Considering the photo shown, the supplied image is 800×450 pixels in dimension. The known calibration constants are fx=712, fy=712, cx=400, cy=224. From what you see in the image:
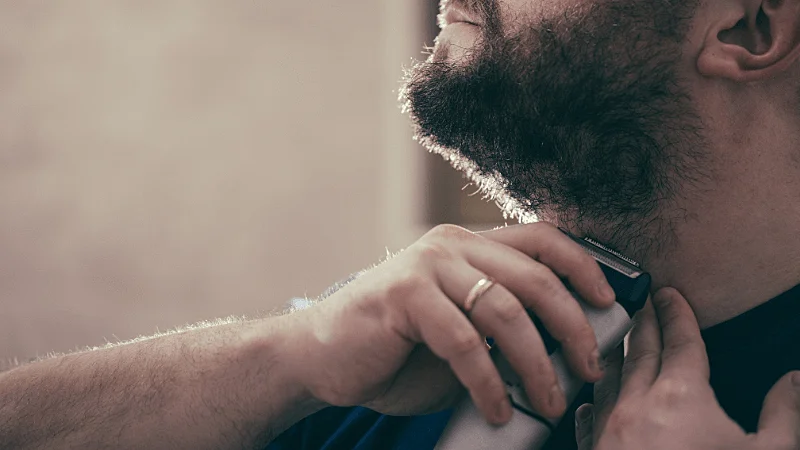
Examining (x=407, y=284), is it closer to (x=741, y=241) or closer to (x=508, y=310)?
(x=508, y=310)

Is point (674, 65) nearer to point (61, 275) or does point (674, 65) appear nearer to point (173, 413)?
point (173, 413)

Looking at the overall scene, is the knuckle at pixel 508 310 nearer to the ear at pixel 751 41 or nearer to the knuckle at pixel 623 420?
the knuckle at pixel 623 420

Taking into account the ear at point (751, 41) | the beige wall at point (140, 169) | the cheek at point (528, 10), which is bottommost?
the beige wall at point (140, 169)

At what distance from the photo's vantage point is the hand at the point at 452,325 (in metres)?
0.62

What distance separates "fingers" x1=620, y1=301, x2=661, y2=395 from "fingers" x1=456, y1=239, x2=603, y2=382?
48 mm

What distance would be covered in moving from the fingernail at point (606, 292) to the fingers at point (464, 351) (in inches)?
4.5

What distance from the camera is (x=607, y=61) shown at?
0.80 m

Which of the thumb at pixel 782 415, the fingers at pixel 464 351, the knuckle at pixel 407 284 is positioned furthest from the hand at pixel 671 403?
the knuckle at pixel 407 284

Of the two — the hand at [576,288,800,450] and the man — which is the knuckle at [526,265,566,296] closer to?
the man

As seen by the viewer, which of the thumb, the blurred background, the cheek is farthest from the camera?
the blurred background

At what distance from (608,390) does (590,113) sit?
1.03 ft

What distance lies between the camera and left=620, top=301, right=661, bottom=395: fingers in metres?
0.65

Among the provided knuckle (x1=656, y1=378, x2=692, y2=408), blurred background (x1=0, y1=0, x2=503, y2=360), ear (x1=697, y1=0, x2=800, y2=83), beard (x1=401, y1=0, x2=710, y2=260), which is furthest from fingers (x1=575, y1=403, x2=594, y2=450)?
blurred background (x1=0, y1=0, x2=503, y2=360)

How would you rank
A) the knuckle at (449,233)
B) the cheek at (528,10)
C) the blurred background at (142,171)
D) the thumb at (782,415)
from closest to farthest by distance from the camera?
the thumb at (782,415)
the knuckle at (449,233)
the cheek at (528,10)
the blurred background at (142,171)
